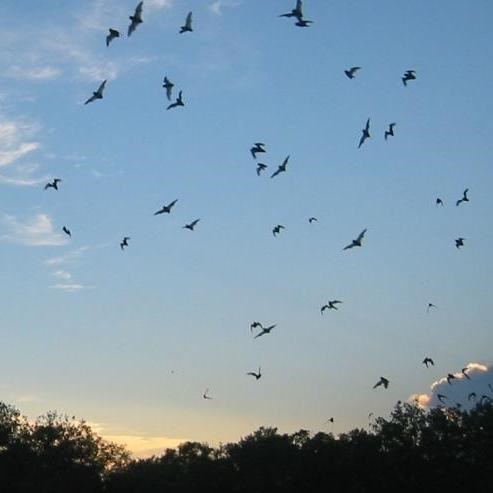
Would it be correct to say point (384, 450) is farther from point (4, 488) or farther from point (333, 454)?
point (4, 488)

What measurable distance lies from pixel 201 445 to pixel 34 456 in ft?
96.2

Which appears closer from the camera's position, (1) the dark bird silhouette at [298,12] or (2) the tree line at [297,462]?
(1) the dark bird silhouette at [298,12]

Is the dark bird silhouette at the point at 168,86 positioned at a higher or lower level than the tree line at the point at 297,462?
higher

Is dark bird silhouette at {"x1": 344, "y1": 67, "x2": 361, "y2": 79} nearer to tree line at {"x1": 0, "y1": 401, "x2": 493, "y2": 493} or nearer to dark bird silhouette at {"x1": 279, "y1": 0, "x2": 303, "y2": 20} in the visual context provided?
dark bird silhouette at {"x1": 279, "y1": 0, "x2": 303, "y2": 20}

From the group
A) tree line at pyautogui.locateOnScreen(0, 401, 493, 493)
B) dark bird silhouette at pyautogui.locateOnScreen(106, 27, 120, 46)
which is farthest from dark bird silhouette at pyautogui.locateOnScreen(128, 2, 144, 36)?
tree line at pyautogui.locateOnScreen(0, 401, 493, 493)

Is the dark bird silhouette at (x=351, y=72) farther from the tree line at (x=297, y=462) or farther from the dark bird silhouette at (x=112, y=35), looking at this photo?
the tree line at (x=297, y=462)

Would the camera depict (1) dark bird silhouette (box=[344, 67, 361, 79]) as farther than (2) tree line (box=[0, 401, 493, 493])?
No

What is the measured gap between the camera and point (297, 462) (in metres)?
69.6

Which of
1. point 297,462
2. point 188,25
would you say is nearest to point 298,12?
point 188,25

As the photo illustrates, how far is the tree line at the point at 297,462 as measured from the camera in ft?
217

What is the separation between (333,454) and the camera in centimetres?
6962

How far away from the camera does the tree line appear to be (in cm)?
6606

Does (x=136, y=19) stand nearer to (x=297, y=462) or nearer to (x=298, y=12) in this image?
(x=298, y=12)

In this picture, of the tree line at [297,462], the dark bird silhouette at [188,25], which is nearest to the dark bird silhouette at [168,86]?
the dark bird silhouette at [188,25]
